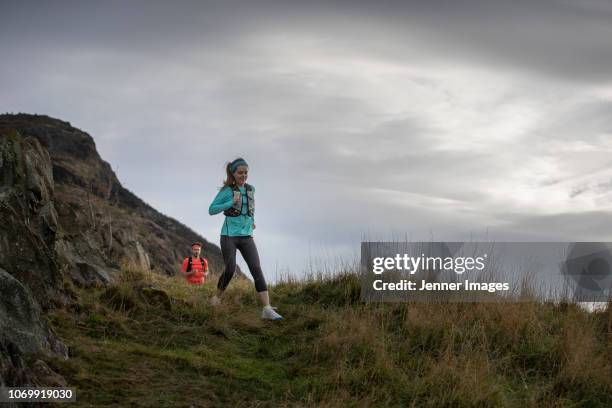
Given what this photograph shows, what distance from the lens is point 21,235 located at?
8.07 metres

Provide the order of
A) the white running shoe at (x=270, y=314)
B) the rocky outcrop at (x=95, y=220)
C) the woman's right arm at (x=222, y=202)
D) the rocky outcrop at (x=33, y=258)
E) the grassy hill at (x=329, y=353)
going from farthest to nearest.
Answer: the rocky outcrop at (x=95, y=220), the white running shoe at (x=270, y=314), the woman's right arm at (x=222, y=202), the grassy hill at (x=329, y=353), the rocky outcrop at (x=33, y=258)

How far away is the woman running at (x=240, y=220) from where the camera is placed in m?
9.68

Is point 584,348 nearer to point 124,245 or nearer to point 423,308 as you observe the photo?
point 423,308

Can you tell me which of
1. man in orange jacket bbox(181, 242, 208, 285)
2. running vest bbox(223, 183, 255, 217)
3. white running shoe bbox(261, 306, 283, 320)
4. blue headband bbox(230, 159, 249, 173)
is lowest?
white running shoe bbox(261, 306, 283, 320)

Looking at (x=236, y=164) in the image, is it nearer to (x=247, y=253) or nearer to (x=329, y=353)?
(x=247, y=253)

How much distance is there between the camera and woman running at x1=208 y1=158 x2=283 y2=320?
9680 mm

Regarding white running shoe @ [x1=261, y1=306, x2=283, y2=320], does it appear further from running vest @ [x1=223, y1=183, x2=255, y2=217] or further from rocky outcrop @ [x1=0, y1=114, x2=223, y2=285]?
rocky outcrop @ [x1=0, y1=114, x2=223, y2=285]

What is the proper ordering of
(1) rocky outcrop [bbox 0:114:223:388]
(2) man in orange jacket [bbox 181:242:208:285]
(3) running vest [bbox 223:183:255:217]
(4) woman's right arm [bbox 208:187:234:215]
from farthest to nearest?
(2) man in orange jacket [bbox 181:242:208:285]
(3) running vest [bbox 223:183:255:217]
(4) woman's right arm [bbox 208:187:234:215]
(1) rocky outcrop [bbox 0:114:223:388]

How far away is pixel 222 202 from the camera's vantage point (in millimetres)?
9688

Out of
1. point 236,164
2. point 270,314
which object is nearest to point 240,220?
point 236,164

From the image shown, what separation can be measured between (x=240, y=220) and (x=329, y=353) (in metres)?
2.68

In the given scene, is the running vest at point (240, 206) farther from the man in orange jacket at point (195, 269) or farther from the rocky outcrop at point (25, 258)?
the man in orange jacket at point (195, 269)

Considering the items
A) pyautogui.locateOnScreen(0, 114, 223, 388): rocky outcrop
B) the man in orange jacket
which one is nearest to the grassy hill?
pyautogui.locateOnScreen(0, 114, 223, 388): rocky outcrop

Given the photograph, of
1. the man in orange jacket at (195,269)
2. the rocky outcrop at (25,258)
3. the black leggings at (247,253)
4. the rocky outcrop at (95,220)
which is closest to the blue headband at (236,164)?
the black leggings at (247,253)
